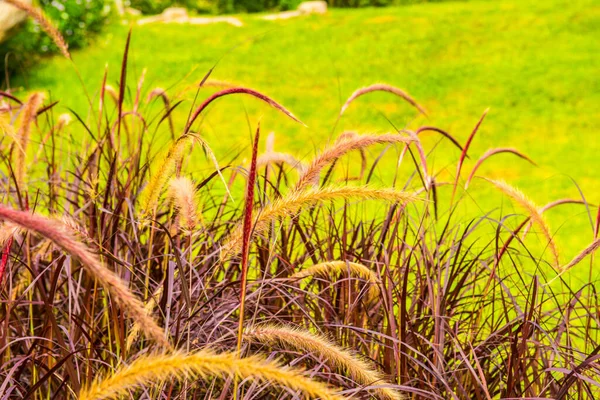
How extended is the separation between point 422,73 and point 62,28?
534 centimetres

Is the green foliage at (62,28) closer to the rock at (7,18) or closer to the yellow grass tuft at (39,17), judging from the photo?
the rock at (7,18)

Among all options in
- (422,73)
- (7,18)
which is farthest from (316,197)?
(422,73)

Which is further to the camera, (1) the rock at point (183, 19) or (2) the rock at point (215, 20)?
(1) the rock at point (183, 19)

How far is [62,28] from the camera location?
11.8m

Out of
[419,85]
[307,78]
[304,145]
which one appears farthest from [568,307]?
[307,78]

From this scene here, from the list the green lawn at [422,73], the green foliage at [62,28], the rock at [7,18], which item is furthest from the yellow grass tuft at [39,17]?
the green foliage at [62,28]

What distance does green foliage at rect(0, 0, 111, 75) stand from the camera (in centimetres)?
1110

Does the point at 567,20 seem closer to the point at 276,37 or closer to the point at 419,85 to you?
the point at 419,85

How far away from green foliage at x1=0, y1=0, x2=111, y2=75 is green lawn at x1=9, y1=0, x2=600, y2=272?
264 millimetres

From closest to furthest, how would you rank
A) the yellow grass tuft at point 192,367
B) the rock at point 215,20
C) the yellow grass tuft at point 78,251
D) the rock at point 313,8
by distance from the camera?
the yellow grass tuft at point 78,251 → the yellow grass tuft at point 192,367 → the rock at point 215,20 → the rock at point 313,8

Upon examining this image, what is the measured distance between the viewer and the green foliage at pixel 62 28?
11.1m

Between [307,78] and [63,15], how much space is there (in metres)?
4.00

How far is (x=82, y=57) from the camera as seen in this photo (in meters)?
11.8

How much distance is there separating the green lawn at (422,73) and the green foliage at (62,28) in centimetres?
26
